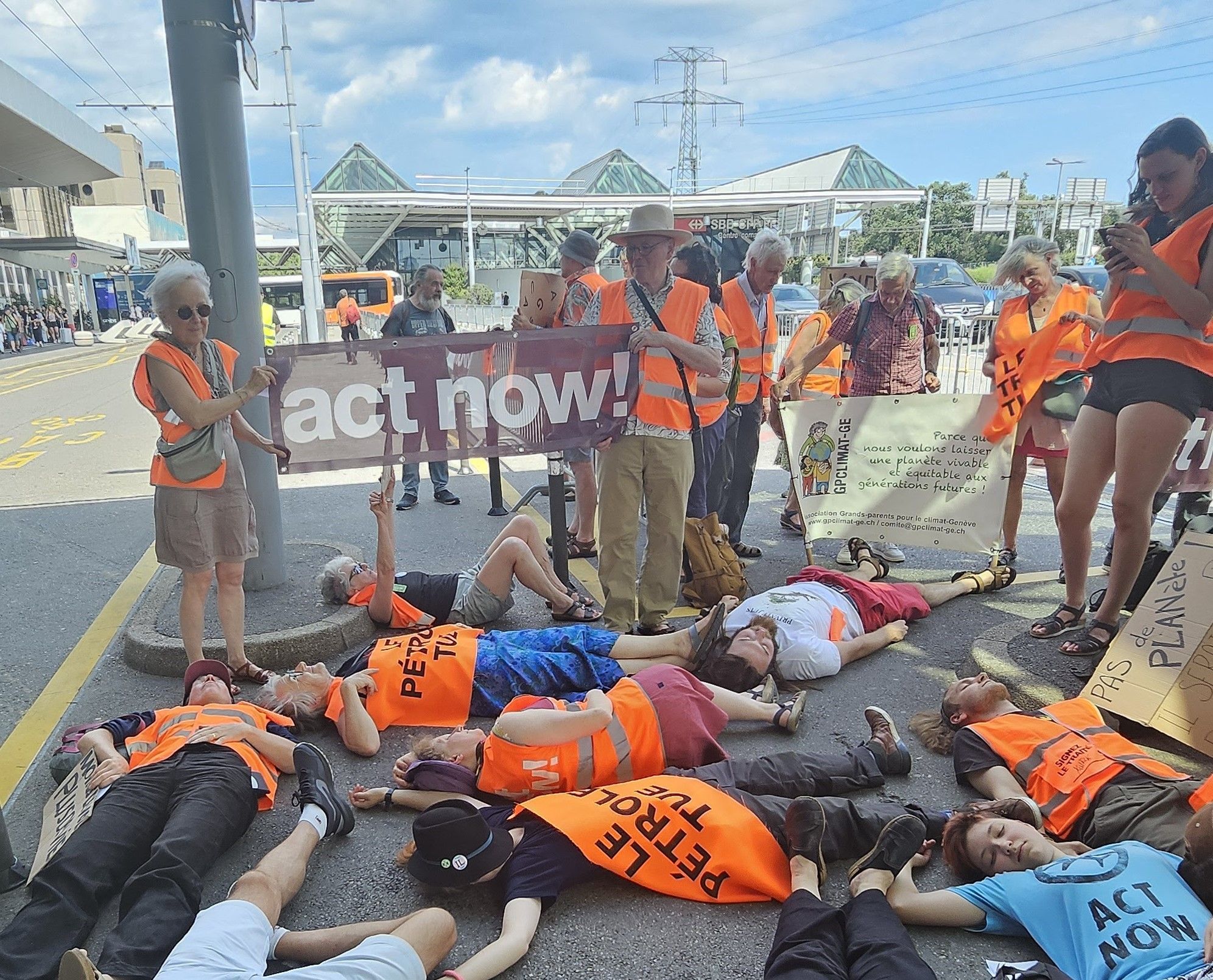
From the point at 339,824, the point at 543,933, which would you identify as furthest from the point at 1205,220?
the point at 339,824

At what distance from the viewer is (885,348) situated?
5469 mm

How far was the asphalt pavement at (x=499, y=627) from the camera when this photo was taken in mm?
2344

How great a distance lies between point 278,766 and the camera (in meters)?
3.16

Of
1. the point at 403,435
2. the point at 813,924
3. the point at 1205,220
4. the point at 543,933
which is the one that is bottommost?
the point at 543,933

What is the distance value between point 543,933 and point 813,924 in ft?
2.58

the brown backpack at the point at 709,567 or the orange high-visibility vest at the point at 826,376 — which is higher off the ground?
the orange high-visibility vest at the point at 826,376

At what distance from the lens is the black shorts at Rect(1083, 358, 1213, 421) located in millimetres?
3359

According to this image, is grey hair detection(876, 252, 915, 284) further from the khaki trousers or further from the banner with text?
the khaki trousers

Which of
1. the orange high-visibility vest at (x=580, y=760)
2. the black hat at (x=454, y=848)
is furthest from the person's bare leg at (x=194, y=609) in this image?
the black hat at (x=454, y=848)

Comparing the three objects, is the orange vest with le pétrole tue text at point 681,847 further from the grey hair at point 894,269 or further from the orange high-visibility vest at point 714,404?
the grey hair at point 894,269

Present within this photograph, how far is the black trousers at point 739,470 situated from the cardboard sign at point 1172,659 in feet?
9.04

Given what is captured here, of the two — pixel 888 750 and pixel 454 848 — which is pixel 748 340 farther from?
pixel 454 848

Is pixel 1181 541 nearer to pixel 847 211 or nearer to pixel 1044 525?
pixel 1044 525

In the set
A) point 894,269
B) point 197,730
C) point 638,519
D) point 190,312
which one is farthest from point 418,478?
point 197,730
